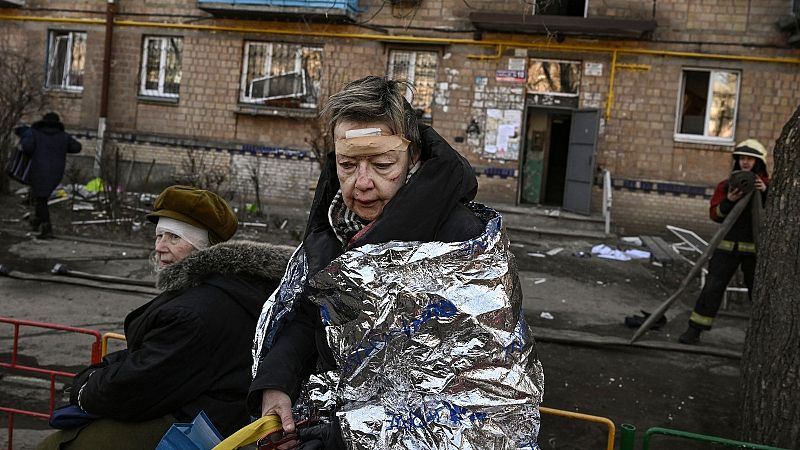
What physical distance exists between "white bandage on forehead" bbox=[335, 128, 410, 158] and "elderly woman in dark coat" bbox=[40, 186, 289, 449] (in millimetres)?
877

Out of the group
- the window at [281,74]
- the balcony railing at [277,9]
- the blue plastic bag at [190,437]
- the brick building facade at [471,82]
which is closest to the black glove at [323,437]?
the blue plastic bag at [190,437]

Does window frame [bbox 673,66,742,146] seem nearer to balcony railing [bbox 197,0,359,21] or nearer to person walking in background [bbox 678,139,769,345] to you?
balcony railing [bbox 197,0,359,21]

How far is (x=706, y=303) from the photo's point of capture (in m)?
6.38

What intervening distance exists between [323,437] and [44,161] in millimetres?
9670

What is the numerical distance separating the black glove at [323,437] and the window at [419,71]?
13004 millimetres

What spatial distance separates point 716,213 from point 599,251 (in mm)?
5118

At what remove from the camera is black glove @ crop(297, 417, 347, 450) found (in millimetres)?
1791

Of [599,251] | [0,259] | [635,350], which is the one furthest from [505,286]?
[599,251]

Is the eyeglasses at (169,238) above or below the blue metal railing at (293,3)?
below

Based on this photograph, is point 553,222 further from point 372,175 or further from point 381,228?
point 381,228

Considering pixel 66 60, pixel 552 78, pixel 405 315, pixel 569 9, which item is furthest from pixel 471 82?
pixel 405 315

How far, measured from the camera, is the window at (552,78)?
14.2m

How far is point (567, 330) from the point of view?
6.86 meters

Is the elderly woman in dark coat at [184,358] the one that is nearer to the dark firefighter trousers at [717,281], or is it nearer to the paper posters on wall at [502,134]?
the dark firefighter trousers at [717,281]
